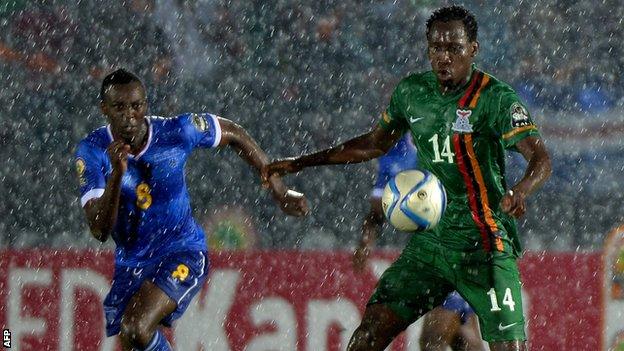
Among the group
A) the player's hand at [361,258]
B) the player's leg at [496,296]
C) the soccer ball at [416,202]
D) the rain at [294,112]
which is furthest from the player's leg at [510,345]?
the rain at [294,112]

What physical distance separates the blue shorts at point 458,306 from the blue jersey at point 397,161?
0.65 meters

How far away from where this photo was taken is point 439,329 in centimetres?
585

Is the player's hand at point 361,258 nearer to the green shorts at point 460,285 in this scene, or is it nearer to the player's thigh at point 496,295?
the green shorts at point 460,285

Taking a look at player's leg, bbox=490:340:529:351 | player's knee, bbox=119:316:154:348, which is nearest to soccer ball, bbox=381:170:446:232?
player's leg, bbox=490:340:529:351

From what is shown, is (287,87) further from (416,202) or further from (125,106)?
(416,202)

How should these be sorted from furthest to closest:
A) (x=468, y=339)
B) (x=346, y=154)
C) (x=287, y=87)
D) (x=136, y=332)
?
(x=287, y=87), (x=468, y=339), (x=136, y=332), (x=346, y=154)

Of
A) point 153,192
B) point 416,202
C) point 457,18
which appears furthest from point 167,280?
point 457,18

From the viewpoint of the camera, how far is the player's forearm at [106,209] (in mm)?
5246

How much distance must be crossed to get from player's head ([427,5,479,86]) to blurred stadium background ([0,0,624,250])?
9.83ft

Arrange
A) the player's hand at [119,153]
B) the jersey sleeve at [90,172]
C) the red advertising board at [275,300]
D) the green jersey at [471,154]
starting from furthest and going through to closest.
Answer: the red advertising board at [275,300], the jersey sleeve at [90,172], the player's hand at [119,153], the green jersey at [471,154]

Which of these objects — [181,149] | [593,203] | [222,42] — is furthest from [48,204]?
[593,203]

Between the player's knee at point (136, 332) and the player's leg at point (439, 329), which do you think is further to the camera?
the player's leg at point (439, 329)

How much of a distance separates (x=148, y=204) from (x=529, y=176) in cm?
202

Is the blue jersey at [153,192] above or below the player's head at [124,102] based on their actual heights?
below
